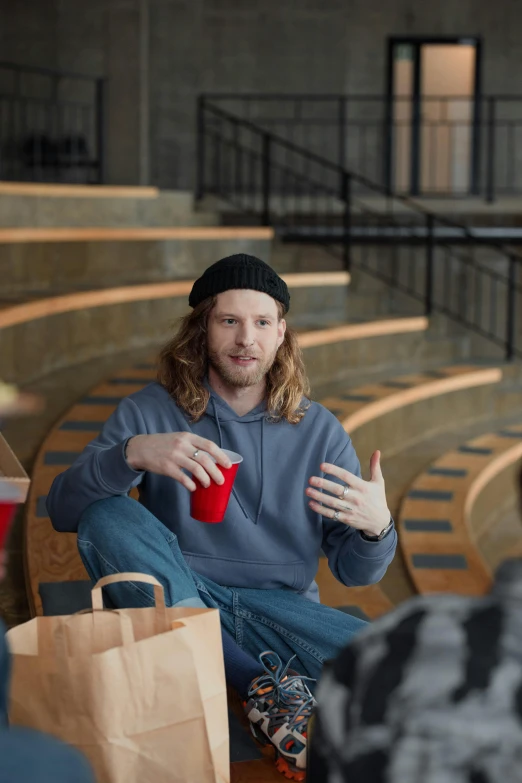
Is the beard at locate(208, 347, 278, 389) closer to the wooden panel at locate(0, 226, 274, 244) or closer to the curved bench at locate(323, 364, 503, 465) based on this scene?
the curved bench at locate(323, 364, 503, 465)

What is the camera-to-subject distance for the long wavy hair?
2170mm

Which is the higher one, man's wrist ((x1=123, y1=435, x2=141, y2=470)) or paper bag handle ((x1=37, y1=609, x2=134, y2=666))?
man's wrist ((x1=123, y1=435, x2=141, y2=470))

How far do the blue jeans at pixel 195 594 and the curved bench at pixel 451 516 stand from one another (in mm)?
969

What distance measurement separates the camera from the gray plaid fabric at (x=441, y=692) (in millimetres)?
894

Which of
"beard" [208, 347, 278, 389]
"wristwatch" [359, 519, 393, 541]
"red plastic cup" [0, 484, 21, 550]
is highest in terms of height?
"beard" [208, 347, 278, 389]

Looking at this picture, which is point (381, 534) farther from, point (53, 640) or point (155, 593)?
point (53, 640)

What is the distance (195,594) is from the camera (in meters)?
1.90

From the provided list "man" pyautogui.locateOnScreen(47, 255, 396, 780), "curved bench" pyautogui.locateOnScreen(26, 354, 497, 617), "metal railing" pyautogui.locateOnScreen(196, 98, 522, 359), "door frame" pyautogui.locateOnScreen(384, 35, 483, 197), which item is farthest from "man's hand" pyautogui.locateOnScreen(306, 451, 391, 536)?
"door frame" pyautogui.locateOnScreen(384, 35, 483, 197)

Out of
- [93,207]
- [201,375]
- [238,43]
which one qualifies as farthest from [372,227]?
[201,375]

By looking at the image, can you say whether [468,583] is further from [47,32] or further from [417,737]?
[47,32]

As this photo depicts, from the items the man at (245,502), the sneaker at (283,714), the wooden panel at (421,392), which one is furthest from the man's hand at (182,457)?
the wooden panel at (421,392)

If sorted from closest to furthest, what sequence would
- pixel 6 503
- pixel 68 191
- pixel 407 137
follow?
pixel 6 503 < pixel 68 191 < pixel 407 137

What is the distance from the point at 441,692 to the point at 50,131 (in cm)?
928

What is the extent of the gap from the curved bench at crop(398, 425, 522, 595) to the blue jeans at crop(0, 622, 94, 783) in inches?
82.5
